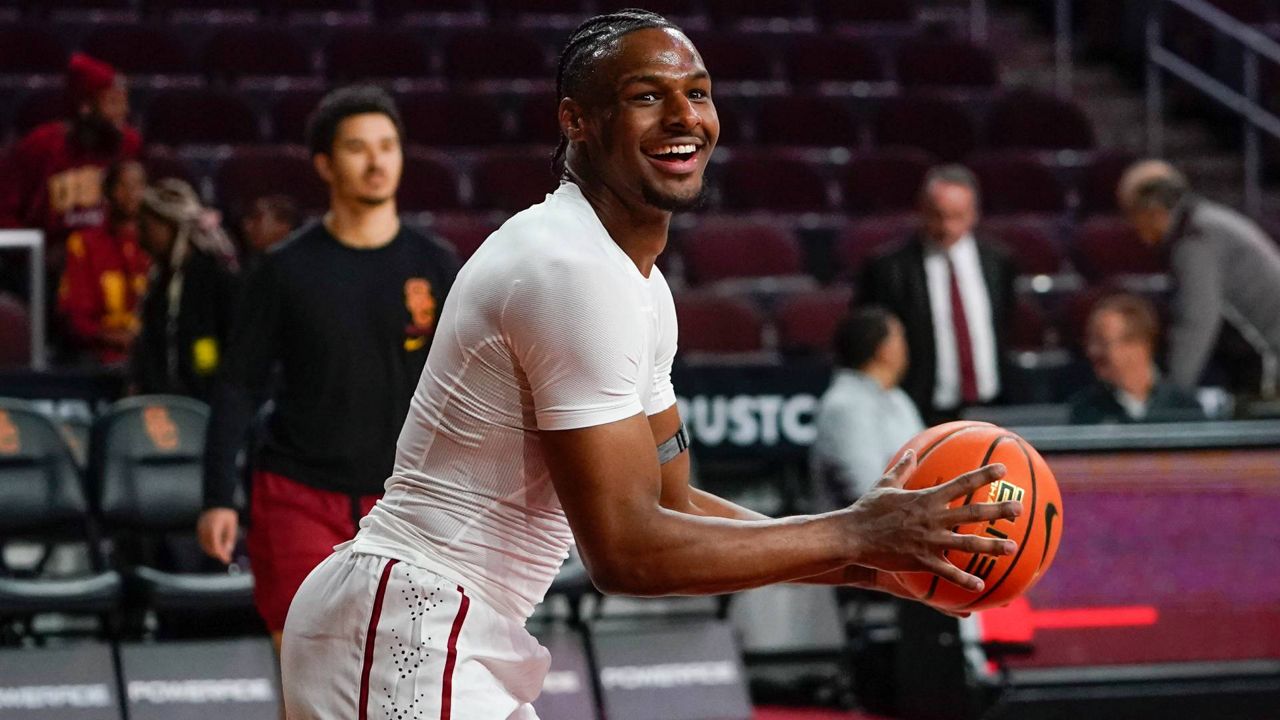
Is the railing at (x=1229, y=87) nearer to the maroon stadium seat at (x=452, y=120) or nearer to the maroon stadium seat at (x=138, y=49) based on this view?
the maroon stadium seat at (x=452, y=120)

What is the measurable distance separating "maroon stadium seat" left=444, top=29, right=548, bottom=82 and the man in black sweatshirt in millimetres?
6600

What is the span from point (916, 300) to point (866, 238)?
2.11m

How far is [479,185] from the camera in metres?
9.61

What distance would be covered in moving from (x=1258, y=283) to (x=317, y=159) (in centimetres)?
466

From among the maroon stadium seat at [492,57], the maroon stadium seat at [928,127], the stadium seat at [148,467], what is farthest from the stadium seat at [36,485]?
the maroon stadium seat at [928,127]

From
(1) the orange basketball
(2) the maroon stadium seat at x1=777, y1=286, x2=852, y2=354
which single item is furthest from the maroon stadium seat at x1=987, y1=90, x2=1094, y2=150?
(1) the orange basketball

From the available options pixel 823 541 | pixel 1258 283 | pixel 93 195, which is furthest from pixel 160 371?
pixel 823 541

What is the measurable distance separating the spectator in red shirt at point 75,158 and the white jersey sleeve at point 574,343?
240 inches

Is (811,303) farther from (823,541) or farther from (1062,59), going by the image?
(823,541)

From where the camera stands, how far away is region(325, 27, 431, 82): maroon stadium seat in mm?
10695

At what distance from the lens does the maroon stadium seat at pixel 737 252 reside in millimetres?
9188

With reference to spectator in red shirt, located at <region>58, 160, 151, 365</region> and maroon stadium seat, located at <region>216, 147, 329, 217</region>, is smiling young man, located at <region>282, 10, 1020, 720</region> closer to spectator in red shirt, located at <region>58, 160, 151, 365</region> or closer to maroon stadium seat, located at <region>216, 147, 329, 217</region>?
spectator in red shirt, located at <region>58, 160, 151, 365</region>

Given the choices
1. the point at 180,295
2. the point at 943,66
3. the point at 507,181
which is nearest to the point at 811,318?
the point at 507,181

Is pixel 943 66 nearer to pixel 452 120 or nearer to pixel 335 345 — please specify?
pixel 452 120
